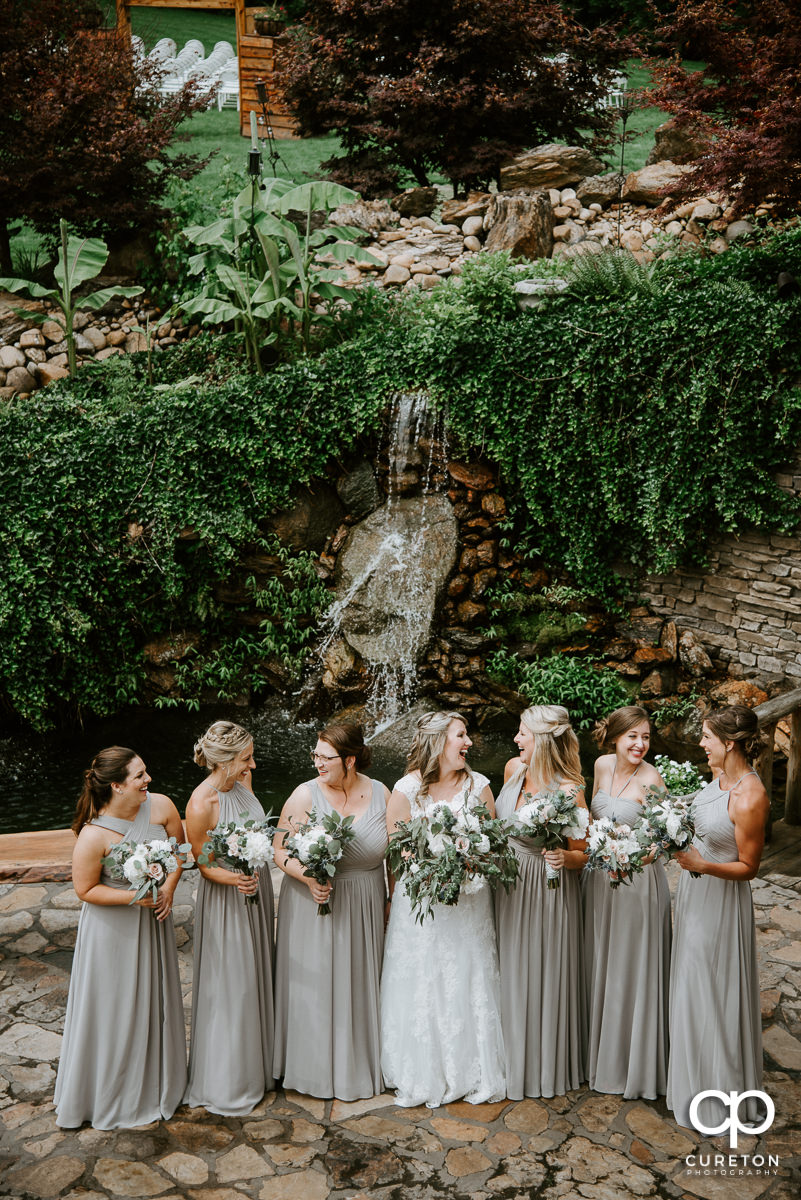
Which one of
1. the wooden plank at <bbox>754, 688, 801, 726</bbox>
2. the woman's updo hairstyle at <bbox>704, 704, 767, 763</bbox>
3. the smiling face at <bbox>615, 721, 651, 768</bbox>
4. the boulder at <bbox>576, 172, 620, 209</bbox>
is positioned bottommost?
the wooden plank at <bbox>754, 688, 801, 726</bbox>

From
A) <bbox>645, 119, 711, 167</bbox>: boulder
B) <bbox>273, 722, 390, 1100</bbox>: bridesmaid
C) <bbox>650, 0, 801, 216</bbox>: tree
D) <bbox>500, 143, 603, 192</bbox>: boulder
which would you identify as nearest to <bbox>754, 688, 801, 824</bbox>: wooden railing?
<bbox>273, 722, 390, 1100</bbox>: bridesmaid

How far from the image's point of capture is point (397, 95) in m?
12.9

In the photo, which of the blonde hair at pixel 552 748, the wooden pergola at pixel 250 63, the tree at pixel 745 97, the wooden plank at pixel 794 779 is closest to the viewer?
the blonde hair at pixel 552 748

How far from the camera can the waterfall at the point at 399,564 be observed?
962cm

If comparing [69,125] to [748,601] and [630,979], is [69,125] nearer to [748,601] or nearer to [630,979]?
[748,601]

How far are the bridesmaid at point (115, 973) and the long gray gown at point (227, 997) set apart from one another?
16cm

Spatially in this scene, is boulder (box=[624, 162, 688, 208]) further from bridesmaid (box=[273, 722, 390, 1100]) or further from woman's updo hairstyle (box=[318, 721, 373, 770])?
bridesmaid (box=[273, 722, 390, 1100])

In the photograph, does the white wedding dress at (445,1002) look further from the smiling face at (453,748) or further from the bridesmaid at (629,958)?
the bridesmaid at (629,958)

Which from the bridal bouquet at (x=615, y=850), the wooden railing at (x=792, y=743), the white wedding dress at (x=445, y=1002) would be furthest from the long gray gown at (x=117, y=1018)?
the wooden railing at (x=792, y=743)

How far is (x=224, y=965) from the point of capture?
432 centimetres

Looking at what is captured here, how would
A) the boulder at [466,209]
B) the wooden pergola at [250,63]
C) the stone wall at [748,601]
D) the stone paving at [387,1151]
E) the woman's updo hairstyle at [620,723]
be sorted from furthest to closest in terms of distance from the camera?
the wooden pergola at [250,63] < the boulder at [466,209] < the stone wall at [748,601] < the woman's updo hairstyle at [620,723] < the stone paving at [387,1151]

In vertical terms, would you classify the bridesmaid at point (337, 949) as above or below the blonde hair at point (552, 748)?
below

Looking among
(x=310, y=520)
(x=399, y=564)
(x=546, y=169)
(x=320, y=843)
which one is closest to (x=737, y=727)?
(x=320, y=843)

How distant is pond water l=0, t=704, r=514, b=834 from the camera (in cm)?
850
